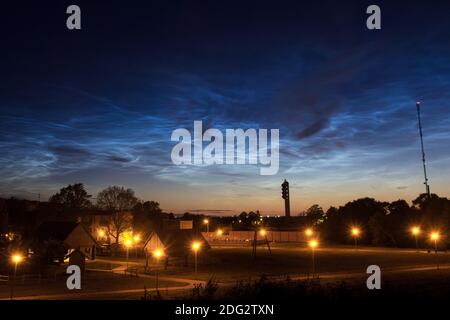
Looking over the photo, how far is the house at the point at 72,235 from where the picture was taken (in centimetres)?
6150

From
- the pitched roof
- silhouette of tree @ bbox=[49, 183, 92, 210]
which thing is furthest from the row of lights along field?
silhouette of tree @ bbox=[49, 183, 92, 210]

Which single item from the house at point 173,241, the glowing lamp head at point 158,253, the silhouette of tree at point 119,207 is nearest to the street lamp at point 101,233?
the silhouette of tree at point 119,207

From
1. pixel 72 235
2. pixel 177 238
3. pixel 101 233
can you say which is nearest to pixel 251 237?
pixel 101 233

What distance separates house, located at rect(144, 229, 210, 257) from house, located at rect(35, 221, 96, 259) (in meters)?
9.84

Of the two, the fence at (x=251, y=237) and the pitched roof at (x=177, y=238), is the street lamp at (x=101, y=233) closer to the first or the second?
the fence at (x=251, y=237)

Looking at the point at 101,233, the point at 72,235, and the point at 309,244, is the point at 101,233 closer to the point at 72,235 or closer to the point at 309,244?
the point at 72,235

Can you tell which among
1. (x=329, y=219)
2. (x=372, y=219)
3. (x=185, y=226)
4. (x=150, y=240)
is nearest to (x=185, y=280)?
(x=150, y=240)

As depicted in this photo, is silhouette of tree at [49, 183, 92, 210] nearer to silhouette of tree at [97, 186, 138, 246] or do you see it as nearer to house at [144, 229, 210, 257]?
silhouette of tree at [97, 186, 138, 246]

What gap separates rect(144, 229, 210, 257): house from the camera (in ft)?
182

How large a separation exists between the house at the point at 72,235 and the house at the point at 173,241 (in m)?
9.84

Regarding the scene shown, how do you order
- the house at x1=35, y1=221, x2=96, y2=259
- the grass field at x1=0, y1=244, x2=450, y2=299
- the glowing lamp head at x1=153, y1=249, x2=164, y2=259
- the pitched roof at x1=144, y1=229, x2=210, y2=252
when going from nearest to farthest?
1. the grass field at x1=0, y1=244, x2=450, y2=299
2. the glowing lamp head at x1=153, y1=249, x2=164, y2=259
3. the pitched roof at x1=144, y1=229, x2=210, y2=252
4. the house at x1=35, y1=221, x2=96, y2=259

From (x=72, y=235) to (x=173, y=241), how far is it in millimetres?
16546

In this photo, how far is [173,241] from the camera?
5700cm

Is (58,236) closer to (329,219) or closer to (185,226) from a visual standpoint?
(185,226)
